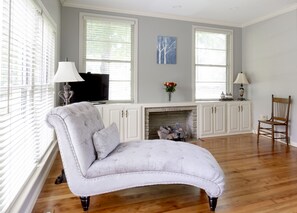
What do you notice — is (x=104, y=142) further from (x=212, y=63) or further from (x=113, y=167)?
(x=212, y=63)

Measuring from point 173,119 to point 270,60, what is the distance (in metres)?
2.51

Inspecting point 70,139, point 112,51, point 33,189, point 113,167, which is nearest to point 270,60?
point 112,51

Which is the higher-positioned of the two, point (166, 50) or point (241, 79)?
point (166, 50)

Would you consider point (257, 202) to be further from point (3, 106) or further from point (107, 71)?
point (107, 71)

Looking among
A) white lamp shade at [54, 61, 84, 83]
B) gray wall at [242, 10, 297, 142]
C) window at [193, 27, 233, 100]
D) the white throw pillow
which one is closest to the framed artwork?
window at [193, 27, 233, 100]

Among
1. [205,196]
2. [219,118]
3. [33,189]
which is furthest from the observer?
[219,118]

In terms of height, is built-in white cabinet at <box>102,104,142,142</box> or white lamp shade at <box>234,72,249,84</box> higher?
white lamp shade at <box>234,72,249,84</box>

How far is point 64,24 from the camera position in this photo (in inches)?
167

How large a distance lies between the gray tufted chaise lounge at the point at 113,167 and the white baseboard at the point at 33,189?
0.36 meters

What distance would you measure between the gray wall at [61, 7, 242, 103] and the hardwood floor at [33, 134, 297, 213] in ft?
7.33

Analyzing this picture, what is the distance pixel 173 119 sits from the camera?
16.8ft

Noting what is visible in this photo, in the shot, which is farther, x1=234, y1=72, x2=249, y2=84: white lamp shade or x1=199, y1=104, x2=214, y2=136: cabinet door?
x1=234, y1=72, x2=249, y2=84: white lamp shade

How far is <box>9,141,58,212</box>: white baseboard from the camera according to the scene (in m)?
1.70

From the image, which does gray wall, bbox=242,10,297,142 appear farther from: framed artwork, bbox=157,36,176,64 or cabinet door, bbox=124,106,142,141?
cabinet door, bbox=124,106,142,141
